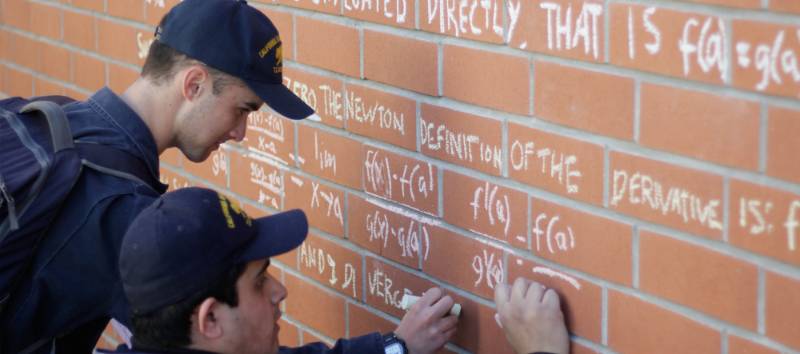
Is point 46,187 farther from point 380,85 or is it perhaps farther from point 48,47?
point 48,47

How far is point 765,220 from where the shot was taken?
2.17m

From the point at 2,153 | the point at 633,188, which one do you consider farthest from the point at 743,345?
the point at 2,153

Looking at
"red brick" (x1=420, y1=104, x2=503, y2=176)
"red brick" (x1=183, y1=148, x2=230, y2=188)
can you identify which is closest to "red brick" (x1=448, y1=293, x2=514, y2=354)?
"red brick" (x1=420, y1=104, x2=503, y2=176)

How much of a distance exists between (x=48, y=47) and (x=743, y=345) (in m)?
3.63

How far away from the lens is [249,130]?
3818mm

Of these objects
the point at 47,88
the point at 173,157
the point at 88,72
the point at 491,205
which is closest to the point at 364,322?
the point at 491,205

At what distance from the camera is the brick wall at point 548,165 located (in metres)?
2.19

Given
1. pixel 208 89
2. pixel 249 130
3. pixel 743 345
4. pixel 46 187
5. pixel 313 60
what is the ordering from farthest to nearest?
pixel 249 130
pixel 313 60
pixel 208 89
pixel 46 187
pixel 743 345

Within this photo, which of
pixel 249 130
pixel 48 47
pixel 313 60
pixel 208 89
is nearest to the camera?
pixel 208 89

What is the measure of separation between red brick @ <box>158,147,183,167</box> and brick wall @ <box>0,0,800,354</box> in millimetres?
354

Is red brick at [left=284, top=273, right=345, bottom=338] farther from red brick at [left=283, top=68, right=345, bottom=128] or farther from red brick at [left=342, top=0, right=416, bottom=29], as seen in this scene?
red brick at [left=342, top=0, right=416, bottom=29]

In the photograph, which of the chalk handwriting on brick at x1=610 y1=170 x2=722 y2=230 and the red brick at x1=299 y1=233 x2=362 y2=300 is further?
the red brick at x1=299 y1=233 x2=362 y2=300

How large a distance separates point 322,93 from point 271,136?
34 centimetres

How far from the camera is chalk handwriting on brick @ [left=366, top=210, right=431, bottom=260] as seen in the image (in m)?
3.12
